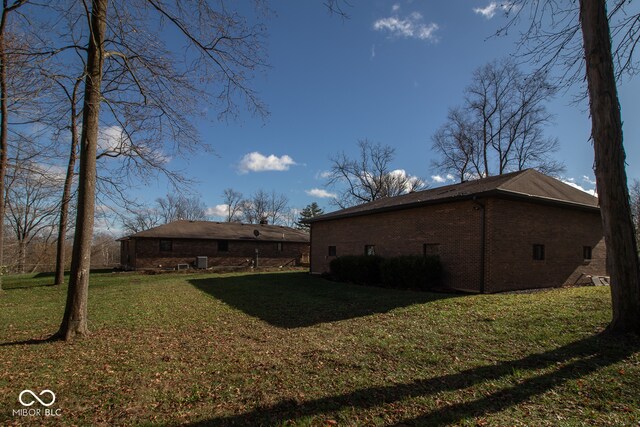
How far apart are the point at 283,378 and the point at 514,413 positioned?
262cm

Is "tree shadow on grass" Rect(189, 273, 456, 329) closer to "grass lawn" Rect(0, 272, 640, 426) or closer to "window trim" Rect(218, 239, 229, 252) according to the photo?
"grass lawn" Rect(0, 272, 640, 426)

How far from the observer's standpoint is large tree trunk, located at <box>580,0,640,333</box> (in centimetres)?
572

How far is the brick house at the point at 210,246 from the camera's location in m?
26.2

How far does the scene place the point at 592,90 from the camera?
20.0 feet

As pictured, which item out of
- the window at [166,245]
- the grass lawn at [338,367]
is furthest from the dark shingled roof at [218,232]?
the grass lawn at [338,367]

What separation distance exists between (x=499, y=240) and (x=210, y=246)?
73.3 feet

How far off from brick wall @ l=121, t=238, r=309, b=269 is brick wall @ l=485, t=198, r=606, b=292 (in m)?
21.5

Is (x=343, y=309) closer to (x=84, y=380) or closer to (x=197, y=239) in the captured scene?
(x=84, y=380)

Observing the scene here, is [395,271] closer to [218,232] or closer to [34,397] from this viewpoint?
[34,397]

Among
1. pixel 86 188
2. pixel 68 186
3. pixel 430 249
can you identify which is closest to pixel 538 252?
pixel 430 249

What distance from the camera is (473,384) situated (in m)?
4.23

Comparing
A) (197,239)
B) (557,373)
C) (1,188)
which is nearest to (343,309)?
(557,373)

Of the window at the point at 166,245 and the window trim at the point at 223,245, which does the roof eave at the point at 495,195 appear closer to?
the window trim at the point at 223,245

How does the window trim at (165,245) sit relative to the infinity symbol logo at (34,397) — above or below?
above
